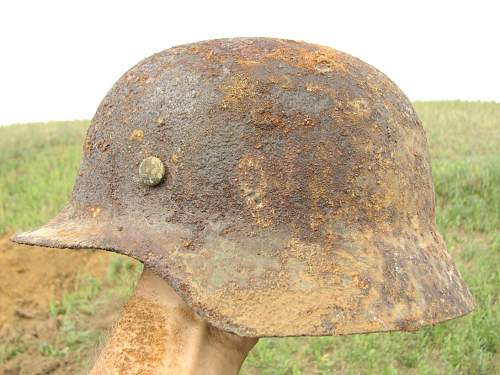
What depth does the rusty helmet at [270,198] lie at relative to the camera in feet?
5.85

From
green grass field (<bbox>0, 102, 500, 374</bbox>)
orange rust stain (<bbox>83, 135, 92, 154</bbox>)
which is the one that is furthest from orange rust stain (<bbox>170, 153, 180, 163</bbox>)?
green grass field (<bbox>0, 102, 500, 374</bbox>)

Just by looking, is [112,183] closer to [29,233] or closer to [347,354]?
[29,233]

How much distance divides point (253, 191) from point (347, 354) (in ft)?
9.96

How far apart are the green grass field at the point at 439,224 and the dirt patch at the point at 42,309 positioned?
75 millimetres

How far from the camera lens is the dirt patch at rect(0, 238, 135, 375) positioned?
5.04 metres

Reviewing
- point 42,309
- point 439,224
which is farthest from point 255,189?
point 439,224

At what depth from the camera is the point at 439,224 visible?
21.5 feet

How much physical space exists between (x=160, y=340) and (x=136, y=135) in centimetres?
69

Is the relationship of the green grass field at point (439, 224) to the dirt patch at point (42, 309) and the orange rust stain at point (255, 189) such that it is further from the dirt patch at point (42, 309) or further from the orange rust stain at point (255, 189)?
the orange rust stain at point (255, 189)

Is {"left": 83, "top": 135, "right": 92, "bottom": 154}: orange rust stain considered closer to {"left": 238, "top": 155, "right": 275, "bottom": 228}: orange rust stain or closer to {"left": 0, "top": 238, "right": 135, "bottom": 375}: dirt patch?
{"left": 238, "top": 155, "right": 275, "bottom": 228}: orange rust stain

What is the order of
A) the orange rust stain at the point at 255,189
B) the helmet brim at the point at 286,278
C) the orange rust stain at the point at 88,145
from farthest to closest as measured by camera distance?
the orange rust stain at the point at 88,145 < the orange rust stain at the point at 255,189 < the helmet brim at the point at 286,278

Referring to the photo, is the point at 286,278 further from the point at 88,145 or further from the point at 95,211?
the point at 88,145

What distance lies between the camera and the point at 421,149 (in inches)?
88.1

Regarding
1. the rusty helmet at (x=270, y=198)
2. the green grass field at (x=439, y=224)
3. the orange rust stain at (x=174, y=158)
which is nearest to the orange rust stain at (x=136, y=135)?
the rusty helmet at (x=270, y=198)
